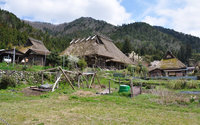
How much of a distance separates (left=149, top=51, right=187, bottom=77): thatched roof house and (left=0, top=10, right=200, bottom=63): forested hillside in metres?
25.7

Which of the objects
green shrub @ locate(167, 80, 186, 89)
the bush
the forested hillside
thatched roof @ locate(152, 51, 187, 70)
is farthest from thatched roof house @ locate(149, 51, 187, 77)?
the bush

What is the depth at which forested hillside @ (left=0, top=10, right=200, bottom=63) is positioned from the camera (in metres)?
54.9

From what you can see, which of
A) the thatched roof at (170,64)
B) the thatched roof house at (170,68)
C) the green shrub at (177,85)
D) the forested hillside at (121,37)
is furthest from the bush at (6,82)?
the forested hillside at (121,37)

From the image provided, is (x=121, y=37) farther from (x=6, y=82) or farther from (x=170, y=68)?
(x=6, y=82)

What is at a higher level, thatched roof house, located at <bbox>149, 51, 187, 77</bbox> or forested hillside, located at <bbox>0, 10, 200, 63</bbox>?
forested hillside, located at <bbox>0, 10, 200, 63</bbox>

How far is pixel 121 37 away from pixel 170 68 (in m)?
73.3

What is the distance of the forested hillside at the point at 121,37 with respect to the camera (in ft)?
180

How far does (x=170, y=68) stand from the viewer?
30516mm

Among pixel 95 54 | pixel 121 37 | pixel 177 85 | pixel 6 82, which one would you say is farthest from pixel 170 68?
pixel 121 37

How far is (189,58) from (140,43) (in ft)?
98.3

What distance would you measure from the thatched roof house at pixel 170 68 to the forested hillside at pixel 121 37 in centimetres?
2569

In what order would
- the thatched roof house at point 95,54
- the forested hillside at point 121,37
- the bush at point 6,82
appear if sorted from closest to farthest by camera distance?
the bush at point 6,82
the thatched roof house at point 95,54
the forested hillside at point 121,37

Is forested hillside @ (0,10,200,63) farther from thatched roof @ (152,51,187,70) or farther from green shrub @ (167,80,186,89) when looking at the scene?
green shrub @ (167,80,186,89)

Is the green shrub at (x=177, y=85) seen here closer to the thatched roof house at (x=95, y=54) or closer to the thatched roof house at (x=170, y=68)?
the thatched roof house at (x=95, y=54)
